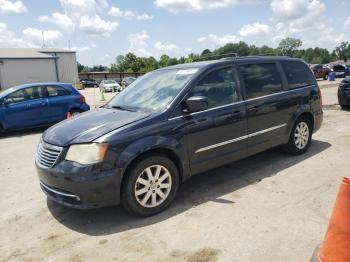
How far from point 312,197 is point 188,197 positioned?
1.58 m

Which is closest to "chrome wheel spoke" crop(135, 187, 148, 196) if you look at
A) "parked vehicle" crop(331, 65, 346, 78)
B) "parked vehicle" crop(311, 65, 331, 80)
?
"parked vehicle" crop(311, 65, 331, 80)

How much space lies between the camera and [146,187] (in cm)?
398

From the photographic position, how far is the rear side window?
19.4 ft

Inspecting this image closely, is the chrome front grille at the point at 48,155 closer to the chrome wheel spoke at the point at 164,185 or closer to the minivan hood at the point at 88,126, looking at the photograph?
the minivan hood at the point at 88,126

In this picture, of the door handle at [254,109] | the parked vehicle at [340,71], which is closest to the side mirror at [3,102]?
the door handle at [254,109]

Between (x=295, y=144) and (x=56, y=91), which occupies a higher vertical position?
(x=56, y=91)

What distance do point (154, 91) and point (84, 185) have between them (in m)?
1.76

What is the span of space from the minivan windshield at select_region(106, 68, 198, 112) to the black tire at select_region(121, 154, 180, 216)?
0.67 meters

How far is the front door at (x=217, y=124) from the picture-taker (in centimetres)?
443

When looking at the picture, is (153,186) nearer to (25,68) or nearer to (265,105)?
(265,105)

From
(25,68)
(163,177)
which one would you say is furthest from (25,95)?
(25,68)

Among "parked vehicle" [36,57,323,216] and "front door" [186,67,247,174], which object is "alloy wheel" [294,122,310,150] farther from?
"front door" [186,67,247,174]

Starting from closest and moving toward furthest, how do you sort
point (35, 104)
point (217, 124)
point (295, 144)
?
point (217, 124), point (295, 144), point (35, 104)

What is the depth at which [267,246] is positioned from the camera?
3260 millimetres
